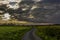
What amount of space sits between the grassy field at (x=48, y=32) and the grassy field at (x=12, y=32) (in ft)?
4.88

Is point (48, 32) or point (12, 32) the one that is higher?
point (12, 32)

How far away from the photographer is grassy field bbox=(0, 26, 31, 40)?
1767 cm

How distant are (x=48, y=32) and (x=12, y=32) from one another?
13.9 feet

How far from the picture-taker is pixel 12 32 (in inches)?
760

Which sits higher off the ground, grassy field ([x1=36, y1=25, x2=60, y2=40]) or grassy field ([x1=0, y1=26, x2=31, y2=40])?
grassy field ([x1=0, y1=26, x2=31, y2=40])

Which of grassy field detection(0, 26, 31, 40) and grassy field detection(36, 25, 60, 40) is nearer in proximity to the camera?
grassy field detection(0, 26, 31, 40)

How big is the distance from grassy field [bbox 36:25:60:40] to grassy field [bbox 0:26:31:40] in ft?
4.88

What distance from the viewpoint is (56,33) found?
1916 cm

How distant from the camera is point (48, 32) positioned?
1994 centimetres

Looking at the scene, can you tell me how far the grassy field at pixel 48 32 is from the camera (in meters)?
18.4

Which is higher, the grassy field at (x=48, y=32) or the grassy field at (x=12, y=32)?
the grassy field at (x=12, y=32)

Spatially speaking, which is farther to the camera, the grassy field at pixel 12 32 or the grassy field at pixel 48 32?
the grassy field at pixel 48 32

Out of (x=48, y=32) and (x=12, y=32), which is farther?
(x=48, y=32)

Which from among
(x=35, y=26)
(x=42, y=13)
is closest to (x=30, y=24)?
(x=35, y=26)
